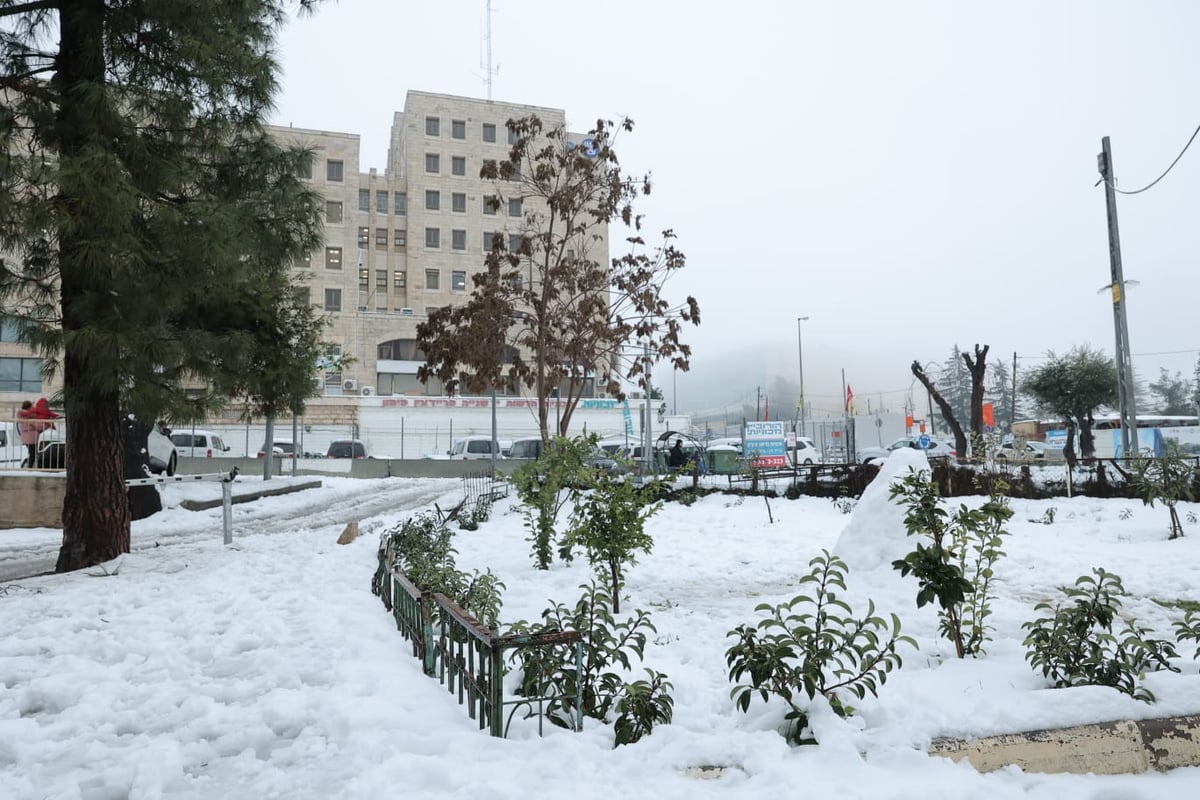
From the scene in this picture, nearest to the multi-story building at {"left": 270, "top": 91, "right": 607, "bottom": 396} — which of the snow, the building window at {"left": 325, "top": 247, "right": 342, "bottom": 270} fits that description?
the building window at {"left": 325, "top": 247, "right": 342, "bottom": 270}

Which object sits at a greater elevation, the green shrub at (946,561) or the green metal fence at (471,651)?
the green shrub at (946,561)

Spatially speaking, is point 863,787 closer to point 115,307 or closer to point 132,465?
point 115,307

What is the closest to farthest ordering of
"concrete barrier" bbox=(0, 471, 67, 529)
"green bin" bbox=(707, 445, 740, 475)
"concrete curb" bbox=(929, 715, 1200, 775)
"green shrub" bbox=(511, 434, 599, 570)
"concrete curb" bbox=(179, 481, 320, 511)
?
1. "concrete curb" bbox=(929, 715, 1200, 775)
2. "green shrub" bbox=(511, 434, 599, 570)
3. "concrete barrier" bbox=(0, 471, 67, 529)
4. "concrete curb" bbox=(179, 481, 320, 511)
5. "green bin" bbox=(707, 445, 740, 475)

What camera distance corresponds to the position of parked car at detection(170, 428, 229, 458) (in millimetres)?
30938

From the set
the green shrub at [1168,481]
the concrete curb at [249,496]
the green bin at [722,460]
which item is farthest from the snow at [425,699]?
the green bin at [722,460]

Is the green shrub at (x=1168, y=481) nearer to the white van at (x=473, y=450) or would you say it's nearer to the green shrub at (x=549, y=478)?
the green shrub at (x=549, y=478)

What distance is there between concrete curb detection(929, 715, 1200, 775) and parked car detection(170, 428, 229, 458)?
106 ft

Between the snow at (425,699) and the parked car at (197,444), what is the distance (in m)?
24.7

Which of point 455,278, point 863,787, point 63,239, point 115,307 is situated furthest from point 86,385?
point 455,278

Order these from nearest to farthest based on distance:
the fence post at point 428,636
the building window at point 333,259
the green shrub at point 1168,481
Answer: the fence post at point 428,636, the green shrub at point 1168,481, the building window at point 333,259

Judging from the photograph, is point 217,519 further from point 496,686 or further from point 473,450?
point 473,450

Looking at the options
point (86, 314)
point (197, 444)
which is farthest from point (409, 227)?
point (86, 314)

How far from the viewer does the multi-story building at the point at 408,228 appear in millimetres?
50844

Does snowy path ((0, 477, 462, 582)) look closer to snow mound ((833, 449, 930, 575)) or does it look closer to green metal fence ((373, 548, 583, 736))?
green metal fence ((373, 548, 583, 736))
